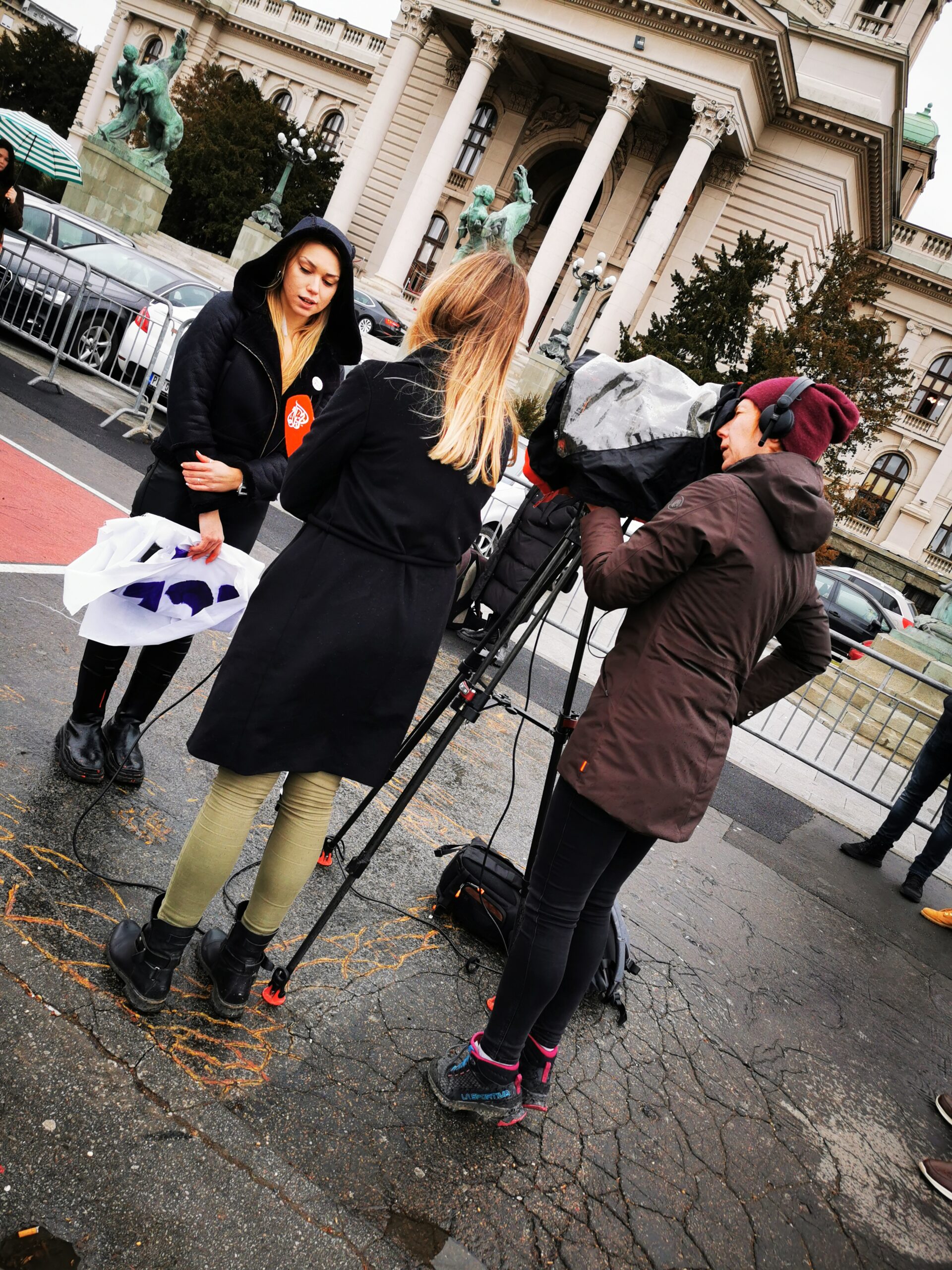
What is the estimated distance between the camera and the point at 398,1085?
272 centimetres

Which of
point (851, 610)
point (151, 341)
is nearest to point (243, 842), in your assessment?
point (151, 341)

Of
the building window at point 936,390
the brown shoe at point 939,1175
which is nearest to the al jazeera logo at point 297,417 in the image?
the brown shoe at point 939,1175

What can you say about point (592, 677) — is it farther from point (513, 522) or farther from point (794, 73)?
point (794, 73)

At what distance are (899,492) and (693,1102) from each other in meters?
45.9

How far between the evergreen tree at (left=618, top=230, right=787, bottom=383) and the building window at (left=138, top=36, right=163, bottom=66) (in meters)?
47.3

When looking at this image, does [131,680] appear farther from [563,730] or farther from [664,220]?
[664,220]

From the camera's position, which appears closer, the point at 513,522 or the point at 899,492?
the point at 513,522

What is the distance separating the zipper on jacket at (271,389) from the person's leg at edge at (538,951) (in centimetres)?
154

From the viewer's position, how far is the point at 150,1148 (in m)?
2.13

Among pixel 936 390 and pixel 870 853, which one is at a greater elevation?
pixel 936 390

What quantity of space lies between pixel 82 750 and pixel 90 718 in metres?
0.12

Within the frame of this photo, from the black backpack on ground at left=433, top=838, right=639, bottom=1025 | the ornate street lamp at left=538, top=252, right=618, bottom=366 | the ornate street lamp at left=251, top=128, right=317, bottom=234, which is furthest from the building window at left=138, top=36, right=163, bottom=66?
the black backpack on ground at left=433, top=838, right=639, bottom=1025

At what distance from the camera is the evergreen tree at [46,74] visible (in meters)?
54.9

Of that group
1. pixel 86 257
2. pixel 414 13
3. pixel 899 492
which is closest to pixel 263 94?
pixel 414 13
